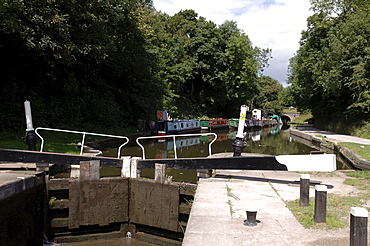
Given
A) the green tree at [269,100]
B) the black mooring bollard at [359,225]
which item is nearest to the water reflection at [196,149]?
the black mooring bollard at [359,225]

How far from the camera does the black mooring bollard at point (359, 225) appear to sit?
3.78 meters

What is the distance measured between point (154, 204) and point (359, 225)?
479 centimetres

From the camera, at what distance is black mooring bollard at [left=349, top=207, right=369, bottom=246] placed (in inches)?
149

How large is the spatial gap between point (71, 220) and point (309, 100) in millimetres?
35258

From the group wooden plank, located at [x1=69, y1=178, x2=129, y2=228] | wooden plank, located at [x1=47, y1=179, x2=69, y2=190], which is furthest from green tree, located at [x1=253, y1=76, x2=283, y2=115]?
wooden plank, located at [x1=47, y1=179, x2=69, y2=190]

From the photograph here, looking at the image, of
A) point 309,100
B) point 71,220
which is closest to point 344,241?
point 71,220

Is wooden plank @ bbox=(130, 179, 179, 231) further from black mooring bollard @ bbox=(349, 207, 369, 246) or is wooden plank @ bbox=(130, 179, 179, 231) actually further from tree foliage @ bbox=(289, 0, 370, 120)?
tree foliage @ bbox=(289, 0, 370, 120)

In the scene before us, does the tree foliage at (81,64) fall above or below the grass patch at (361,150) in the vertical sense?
above

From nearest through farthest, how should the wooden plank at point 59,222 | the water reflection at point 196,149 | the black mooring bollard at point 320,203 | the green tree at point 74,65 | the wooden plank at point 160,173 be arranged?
the black mooring bollard at point 320,203 < the wooden plank at point 59,222 < the wooden plank at point 160,173 < the green tree at point 74,65 < the water reflection at point 196,149

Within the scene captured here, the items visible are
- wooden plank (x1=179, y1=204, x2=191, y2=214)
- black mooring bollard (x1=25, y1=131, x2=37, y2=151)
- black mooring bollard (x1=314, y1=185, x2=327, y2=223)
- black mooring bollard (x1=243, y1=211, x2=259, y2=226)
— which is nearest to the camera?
black mooring bollard (x1=314, y1=185, x2=327, y2=223)

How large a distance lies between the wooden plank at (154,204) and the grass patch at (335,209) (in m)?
2.50

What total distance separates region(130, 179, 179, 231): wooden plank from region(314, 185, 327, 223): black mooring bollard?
3.26 meters

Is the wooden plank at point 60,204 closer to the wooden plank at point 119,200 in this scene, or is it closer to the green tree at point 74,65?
the wooden plank at point 119,200

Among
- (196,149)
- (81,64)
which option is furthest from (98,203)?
(81,64)
